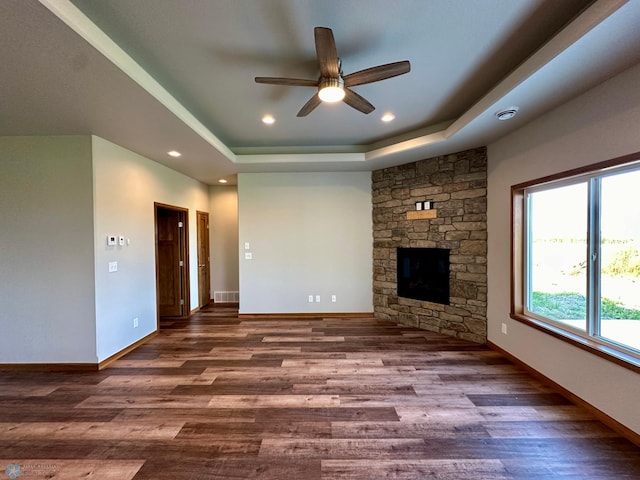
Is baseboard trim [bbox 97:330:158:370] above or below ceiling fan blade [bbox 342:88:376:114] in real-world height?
below

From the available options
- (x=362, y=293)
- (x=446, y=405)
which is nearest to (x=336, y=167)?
(x=362, y=293)

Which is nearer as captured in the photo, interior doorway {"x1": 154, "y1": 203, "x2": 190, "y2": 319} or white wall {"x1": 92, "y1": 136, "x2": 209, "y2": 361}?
white wall {"x1": 92, "y1": 136, "x2": 209, "y2": 361}

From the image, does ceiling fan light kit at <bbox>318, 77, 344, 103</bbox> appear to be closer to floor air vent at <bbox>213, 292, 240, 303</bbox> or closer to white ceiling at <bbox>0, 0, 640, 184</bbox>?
white ceiling at <bbox>0, 0, 640, 184</bbox>

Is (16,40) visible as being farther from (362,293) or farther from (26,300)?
(362,293)

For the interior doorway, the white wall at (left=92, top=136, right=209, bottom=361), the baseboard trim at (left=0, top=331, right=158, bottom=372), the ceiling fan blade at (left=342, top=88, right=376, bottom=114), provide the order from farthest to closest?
the interior doorway < the white wall at (left=92, top=136, right=209, bottom=361) < the baseboard trim at (left=0, top=331, right=158, bottom=372) < the ceiling fan blade at (left=342, top=88, right=376, bottom=114)

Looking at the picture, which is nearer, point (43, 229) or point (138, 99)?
point (138, 99)

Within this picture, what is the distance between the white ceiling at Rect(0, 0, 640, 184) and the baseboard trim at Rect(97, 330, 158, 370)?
8.60 feet

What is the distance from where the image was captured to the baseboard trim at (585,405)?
6.42ft

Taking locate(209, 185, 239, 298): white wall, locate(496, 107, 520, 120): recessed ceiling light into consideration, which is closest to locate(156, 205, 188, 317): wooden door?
locate(209, 185, 239, 298): white wall

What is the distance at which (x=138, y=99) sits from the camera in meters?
2.31

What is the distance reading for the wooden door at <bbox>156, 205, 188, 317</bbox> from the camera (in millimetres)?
5211

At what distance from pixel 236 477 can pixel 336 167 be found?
4.12m

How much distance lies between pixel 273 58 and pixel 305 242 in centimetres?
317

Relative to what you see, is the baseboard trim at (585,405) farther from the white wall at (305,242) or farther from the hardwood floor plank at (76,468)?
the hardwood floor plank at (76,468)
